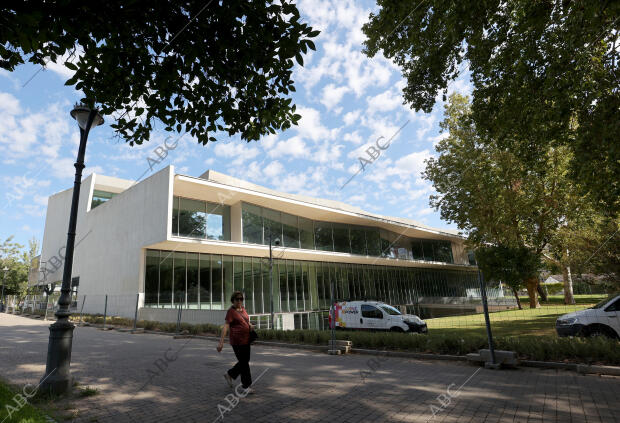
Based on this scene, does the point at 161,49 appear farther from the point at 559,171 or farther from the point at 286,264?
the point at 559,171

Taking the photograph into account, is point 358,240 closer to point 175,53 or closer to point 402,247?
point 402,247

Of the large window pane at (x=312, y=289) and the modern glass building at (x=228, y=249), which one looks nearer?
the modern glass building at (x=228, y=249)

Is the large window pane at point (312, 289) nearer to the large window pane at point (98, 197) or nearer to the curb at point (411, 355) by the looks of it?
the curb at point (411, 355)

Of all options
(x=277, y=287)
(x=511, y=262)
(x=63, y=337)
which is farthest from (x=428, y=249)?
(x=63, y=337)

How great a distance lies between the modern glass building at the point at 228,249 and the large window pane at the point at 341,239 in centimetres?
11

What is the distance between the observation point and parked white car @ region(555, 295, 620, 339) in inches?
367

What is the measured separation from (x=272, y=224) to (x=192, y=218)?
6.31m

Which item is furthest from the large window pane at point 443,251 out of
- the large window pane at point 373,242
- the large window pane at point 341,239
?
the large window pane at point 341,239

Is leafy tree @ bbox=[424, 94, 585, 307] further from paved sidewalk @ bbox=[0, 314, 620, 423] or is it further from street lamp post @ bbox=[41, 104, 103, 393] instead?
street lamp post @ bbox=[41, 104, 103, 393]

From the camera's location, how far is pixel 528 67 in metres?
9.34

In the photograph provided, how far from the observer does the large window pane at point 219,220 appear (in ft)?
76.7

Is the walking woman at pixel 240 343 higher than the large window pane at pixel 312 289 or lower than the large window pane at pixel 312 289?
lower

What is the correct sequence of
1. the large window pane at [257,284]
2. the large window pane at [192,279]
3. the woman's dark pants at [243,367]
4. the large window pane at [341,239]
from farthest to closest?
the large window pane at [341,239]
the large window pane at [257,284]
the large window pane at [192,279]
the woman's dark pants at [243,367]

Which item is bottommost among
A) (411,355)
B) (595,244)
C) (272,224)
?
(411,355)
